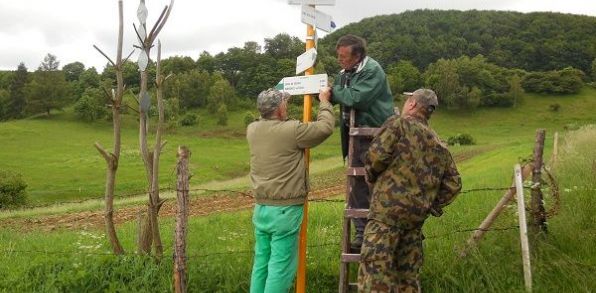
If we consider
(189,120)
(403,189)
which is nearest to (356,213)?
(403,189)

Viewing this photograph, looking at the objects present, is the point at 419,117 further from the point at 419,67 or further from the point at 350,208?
the point at 419,67

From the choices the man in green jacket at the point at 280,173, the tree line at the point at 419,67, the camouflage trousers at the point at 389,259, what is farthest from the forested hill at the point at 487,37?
the camouflage trousers at the point at 389,259

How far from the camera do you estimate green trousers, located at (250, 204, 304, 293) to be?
196 inches

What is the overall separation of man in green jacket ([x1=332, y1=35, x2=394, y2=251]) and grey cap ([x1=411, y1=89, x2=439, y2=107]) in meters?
0.57

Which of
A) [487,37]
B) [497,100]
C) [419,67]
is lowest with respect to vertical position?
[497,100]

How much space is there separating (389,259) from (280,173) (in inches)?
48.2

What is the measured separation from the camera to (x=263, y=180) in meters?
5.03

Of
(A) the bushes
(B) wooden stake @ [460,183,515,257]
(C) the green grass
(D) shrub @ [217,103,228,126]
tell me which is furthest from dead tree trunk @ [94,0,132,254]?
(A) the bushes

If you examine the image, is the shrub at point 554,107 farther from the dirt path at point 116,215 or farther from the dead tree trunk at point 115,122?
the dead tree trunk at point 115,122

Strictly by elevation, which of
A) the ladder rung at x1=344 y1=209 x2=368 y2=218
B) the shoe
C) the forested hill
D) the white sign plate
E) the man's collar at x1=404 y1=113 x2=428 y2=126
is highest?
the forested hill

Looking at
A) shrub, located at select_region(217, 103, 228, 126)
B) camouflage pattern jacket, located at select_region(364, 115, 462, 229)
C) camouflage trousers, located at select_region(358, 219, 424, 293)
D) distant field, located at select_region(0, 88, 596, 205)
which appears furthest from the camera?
shrub, located at select_region(217, 103, 228, 126)

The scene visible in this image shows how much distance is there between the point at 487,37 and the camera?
6102 inches

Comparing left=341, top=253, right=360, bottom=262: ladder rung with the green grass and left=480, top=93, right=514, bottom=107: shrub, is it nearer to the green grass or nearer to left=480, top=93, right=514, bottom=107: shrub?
the green grass

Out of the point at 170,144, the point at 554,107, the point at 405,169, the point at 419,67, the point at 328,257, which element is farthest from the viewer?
the point at 419,67
